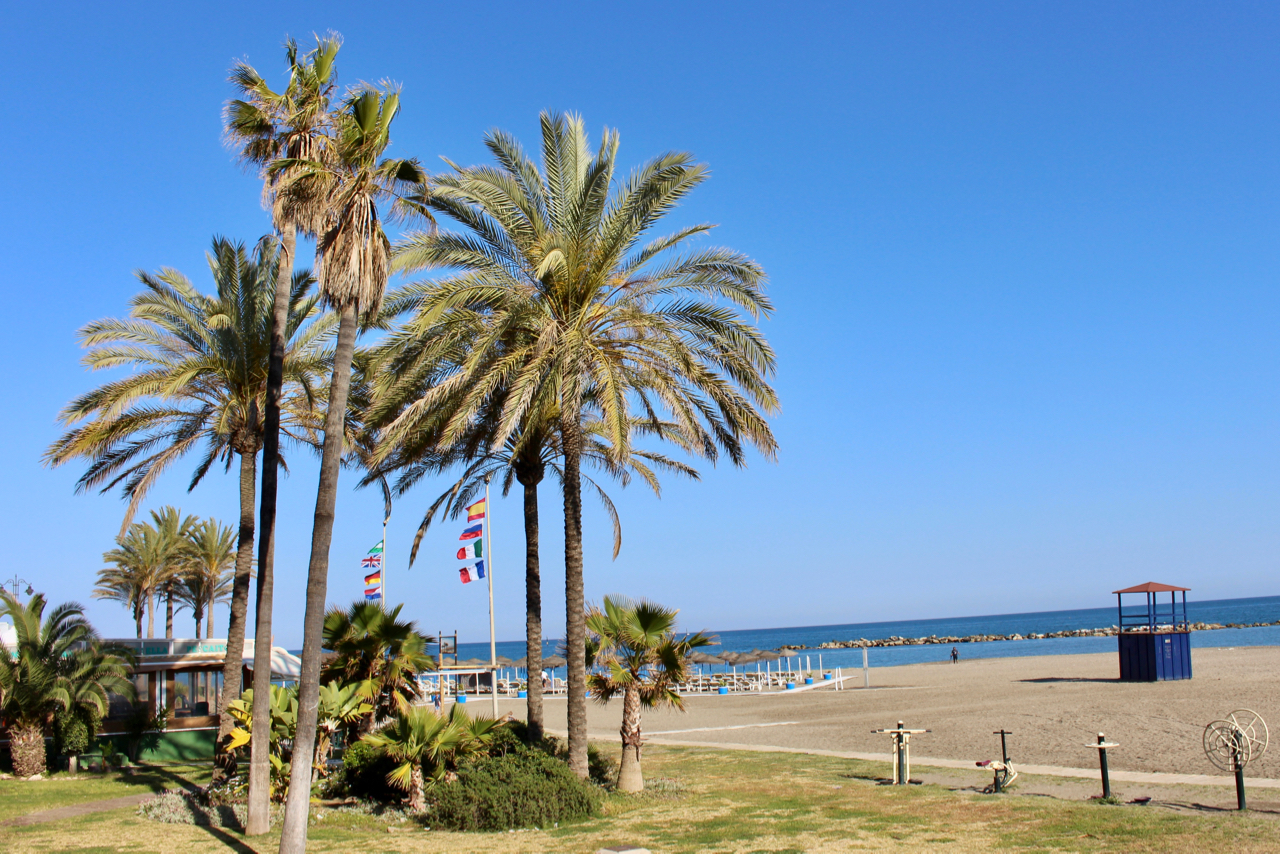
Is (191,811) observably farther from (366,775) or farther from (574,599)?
(574,599)

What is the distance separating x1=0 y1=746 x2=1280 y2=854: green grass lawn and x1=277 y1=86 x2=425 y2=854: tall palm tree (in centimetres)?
385

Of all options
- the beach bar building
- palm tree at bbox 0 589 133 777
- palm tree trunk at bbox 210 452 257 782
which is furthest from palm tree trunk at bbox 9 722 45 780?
the beach bar building

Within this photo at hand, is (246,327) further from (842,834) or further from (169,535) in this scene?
(169,535)

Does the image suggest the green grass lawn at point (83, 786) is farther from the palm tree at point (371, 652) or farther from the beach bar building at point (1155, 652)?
the beach bar building at point (1155, 652)

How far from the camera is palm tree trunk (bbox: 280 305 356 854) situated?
383 inches

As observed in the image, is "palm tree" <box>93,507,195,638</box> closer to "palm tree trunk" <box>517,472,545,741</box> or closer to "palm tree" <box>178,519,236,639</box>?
"palm tree" <box>178,519,236,639</box>

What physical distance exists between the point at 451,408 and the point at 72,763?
12.4 meters

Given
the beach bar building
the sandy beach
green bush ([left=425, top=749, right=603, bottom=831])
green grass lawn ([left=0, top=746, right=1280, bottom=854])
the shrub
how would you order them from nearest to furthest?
green grass lawn ([left=0, top=746, right=1280, bottom=854]) → green bush ([left=425, top=749, right=603, bottom=831]) → the shrub → the sandy beach → the beach bar building

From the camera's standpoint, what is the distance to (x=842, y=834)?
11.6 metres

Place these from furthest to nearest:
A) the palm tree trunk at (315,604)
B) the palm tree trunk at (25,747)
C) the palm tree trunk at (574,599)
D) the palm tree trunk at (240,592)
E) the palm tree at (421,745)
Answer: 1. the palm tree trunk at (25,747)
2. the palm tree trunk at (240,592)
3. the palm tree trunk at (574,599)
4. the palm tree at (421,745)
5. the palm tree trunk at (315,604)

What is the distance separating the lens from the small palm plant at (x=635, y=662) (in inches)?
617

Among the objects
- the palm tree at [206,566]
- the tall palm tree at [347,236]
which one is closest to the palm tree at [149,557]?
the palm tree at [206,566]

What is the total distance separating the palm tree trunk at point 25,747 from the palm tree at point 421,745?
9573mm

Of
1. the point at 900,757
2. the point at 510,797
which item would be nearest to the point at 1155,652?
the point at 900,757
